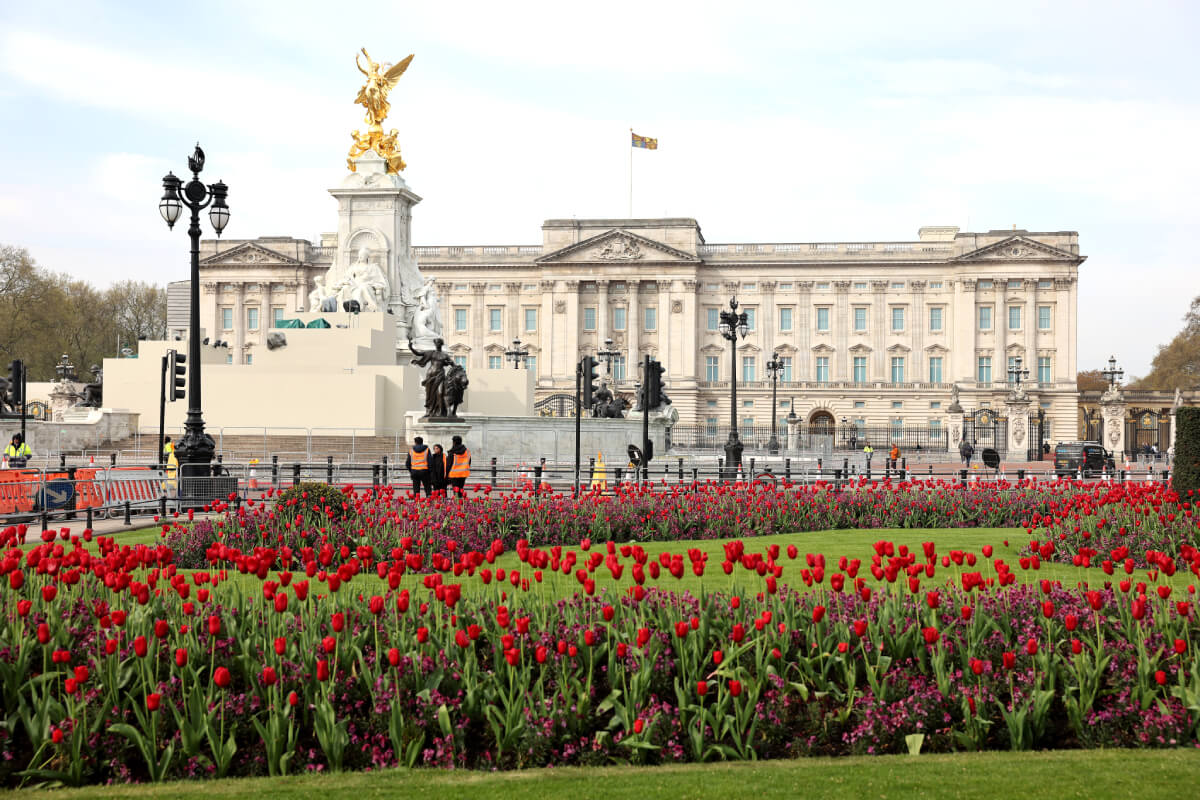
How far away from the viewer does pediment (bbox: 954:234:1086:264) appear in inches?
3583

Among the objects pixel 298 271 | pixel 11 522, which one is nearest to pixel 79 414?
pixel 11 522

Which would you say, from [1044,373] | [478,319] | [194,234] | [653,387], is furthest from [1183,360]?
[194,234]

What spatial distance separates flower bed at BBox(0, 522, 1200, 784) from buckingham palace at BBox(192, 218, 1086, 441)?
276ft

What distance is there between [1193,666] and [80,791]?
602 cm

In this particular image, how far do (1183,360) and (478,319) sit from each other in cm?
5818

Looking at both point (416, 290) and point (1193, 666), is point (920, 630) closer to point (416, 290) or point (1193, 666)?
point (1193, 666)

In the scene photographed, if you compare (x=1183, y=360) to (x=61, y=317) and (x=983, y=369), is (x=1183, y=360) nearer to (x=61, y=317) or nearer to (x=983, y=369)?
(x=983, y=369)

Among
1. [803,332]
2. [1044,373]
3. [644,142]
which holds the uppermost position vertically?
[644,142]

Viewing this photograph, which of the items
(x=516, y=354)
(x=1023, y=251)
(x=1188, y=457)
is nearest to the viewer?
(x=1188, y=457)

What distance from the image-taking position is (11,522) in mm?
17156

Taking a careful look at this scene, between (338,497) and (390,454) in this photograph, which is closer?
(338,497)

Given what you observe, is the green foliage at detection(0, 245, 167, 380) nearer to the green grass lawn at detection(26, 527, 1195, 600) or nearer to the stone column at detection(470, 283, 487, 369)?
the stone column at detection(470, 283, 487, 369)

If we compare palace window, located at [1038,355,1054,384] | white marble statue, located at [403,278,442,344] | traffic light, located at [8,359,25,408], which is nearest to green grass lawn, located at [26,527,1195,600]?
traffic light, located at [8,359,25,408]

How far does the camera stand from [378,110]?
155 feet
